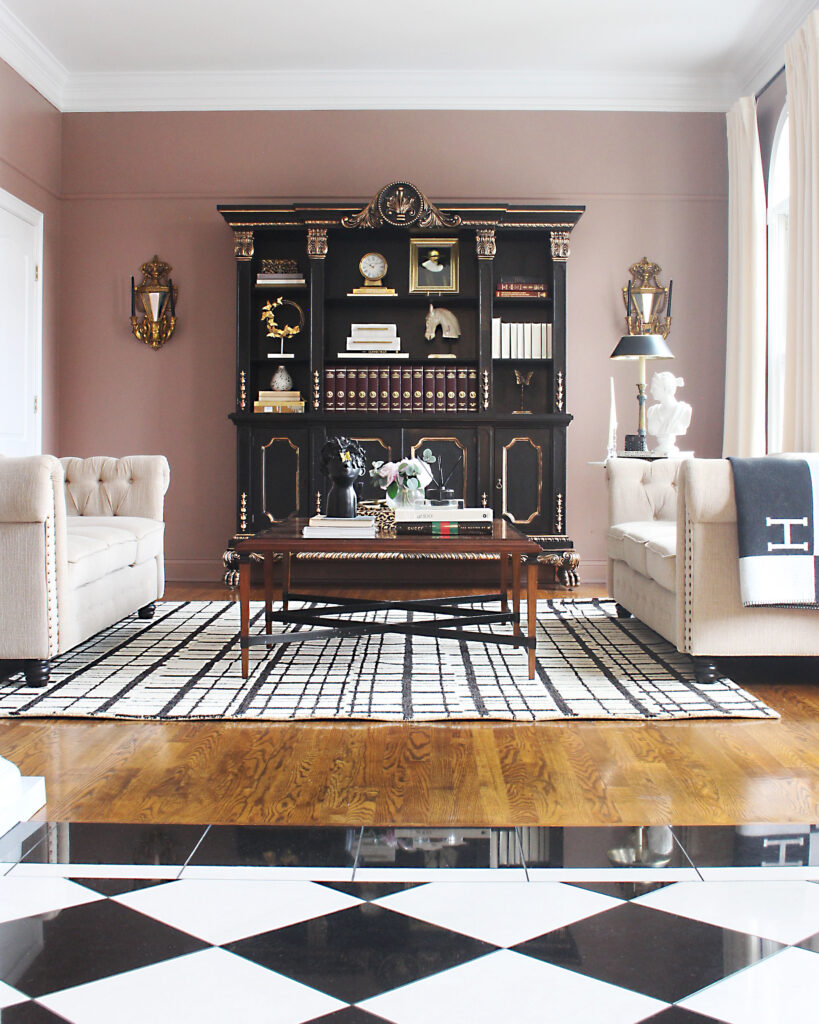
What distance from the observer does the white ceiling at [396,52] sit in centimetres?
491

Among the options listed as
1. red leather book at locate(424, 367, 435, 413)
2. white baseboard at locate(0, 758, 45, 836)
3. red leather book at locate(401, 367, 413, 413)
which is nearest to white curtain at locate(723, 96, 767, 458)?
red leather book at locate(424, 367, 435, 413)

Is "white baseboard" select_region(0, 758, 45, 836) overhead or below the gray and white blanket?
below

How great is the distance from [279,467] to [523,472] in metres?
1.41

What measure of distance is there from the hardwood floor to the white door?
10.5ft

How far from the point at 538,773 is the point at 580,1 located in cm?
415

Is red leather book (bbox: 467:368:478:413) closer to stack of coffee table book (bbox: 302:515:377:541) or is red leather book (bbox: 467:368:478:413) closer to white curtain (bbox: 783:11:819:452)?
white curtain (bbox: 783:11:819:452)

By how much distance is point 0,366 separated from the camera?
5.20m

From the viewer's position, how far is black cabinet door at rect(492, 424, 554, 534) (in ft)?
18.0

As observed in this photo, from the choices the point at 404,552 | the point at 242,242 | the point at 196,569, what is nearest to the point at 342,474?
the point at 404,552

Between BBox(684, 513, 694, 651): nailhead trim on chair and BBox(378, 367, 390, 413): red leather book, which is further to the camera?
BBox(378, 367, 390, 413): red leather book

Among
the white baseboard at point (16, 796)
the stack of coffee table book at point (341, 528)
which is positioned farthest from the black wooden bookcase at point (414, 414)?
the white baseboard at point (16, 796)

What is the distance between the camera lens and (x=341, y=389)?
553 cm

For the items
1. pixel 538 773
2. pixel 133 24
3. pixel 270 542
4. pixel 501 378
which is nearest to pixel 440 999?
pixel 538 773

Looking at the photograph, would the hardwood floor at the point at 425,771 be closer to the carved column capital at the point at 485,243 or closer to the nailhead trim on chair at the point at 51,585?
the nailhead trim on chair at the point at 51,585
